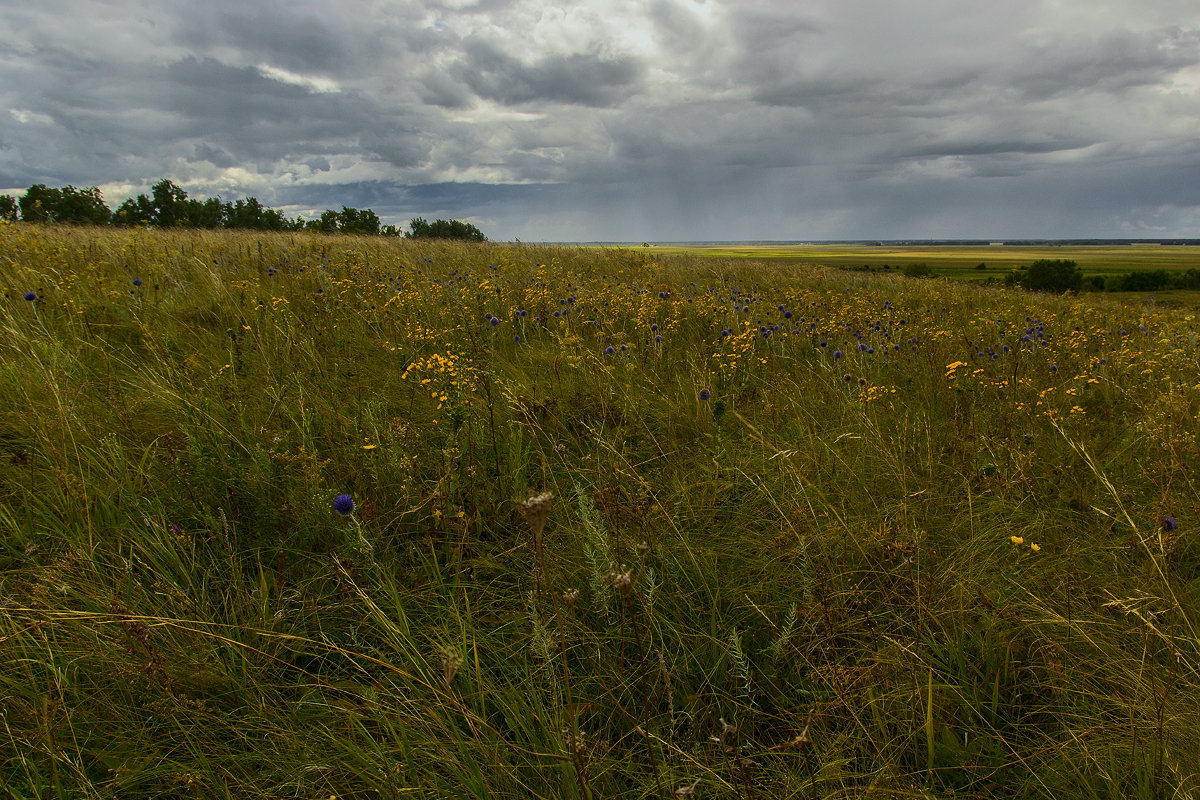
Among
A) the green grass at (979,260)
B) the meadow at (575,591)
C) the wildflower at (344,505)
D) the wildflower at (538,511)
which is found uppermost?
the green grass at (979,260)

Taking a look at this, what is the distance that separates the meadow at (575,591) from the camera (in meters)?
1.26

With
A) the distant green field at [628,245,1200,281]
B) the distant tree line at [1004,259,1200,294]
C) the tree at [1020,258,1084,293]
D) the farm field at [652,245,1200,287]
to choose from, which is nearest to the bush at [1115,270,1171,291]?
the distant tree line at [1004,259,1200,294]

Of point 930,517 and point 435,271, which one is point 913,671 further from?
point 435,271

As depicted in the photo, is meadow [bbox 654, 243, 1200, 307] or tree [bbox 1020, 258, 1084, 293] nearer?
meadow [bbox 654, 243, 1200, 307]

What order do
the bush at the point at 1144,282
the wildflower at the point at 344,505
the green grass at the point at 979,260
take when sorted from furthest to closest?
1. the bush at the point at 1144,282
2. the green grass at the point at 979,260
3. the wildflower at the point at 344,505

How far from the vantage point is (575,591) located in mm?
1286

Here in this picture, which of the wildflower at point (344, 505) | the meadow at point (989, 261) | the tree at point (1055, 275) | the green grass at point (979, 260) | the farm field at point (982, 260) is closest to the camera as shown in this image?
the wildflower at point (344, 505)

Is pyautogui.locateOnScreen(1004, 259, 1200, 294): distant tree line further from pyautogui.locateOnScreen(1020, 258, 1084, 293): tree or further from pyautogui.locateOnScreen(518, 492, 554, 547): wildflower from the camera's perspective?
pyautogui.locateOnScreen(518, 492, 554, 547): wildflower

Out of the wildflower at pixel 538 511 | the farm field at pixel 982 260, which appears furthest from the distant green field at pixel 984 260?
the wildflower at pixel 538 511

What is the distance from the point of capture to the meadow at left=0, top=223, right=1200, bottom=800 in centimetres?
126

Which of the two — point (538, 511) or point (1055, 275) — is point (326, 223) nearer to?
point (538, 511)

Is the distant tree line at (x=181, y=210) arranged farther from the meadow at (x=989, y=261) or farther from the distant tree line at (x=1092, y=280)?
the distant tree line at (x=1092, y=280)

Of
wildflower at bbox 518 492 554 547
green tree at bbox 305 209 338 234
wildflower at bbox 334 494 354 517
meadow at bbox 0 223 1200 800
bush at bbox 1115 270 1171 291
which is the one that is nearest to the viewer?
wildflower at bbox 518 492 554 547

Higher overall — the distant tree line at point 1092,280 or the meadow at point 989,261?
the meadow at point 989,261
